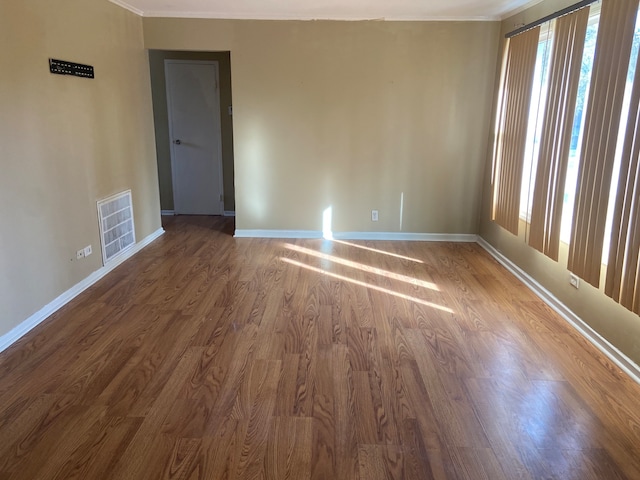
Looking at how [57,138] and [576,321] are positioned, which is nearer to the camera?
[576,321]

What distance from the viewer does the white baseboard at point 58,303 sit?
2.89m

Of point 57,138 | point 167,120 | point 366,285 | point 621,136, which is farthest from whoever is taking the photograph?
point 167,120

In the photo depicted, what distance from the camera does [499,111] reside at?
4.75 m

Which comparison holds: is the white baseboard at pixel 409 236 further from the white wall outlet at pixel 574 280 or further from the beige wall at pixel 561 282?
the white wall outlet at pixel 574 280

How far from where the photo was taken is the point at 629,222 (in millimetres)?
2531

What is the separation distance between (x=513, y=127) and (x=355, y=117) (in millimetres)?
1675

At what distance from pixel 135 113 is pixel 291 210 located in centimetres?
197

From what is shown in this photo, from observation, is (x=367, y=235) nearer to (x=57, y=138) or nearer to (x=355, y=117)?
(x=355, y=117)

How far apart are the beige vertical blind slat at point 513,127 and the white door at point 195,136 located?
142 inches

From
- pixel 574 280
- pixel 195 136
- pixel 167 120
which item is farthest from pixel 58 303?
pixel 574 280

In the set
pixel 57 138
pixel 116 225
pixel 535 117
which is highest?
pixel 535 117

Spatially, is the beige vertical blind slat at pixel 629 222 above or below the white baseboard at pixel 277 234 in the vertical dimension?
above

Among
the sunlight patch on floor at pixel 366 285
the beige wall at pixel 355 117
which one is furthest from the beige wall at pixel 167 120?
the sunlight patch on floor at pixel 366 285

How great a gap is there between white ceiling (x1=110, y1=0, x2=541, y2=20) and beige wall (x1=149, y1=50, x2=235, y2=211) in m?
1.12
